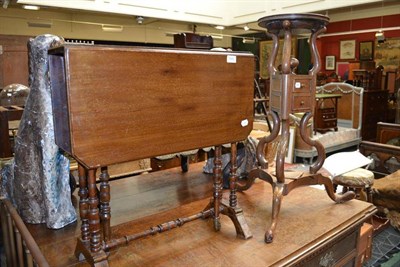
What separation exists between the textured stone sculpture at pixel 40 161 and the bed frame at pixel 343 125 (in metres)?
3.85

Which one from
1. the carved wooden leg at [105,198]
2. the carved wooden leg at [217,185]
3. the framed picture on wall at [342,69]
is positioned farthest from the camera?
the framed picture on wall at [342,69]

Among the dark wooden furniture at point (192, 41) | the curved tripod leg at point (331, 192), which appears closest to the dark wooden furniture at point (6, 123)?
the dark wooden furniture at point (192, 41)

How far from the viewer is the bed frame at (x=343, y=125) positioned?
15.4 feet

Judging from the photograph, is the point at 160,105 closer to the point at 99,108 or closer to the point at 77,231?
the point at 99,108

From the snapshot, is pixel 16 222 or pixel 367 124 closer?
pixel 16 222

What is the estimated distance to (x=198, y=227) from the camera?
4.49ft

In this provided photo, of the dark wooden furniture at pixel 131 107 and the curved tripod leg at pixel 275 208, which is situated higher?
the dark wooden furniture at pixel 131 107

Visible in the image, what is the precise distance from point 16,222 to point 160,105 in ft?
2.20

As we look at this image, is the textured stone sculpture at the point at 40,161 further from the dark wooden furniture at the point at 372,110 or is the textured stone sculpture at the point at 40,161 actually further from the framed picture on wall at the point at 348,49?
the framed picture on wall at the point at 348,49

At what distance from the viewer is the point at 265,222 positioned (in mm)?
1409

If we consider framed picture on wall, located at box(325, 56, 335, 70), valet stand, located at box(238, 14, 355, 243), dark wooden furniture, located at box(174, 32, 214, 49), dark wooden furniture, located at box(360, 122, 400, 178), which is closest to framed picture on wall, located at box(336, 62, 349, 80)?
framed picture on wall, located at box(325, 56, 335, 70)

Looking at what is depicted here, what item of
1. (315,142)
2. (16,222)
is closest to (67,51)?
(16,222)

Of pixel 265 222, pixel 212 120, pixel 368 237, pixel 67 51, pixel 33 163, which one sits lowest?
pixel 368 237

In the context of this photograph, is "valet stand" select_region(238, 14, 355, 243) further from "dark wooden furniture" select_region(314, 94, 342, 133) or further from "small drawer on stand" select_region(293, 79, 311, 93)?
"dark wooden furniture" select_region(314, 94, 342, 133)
